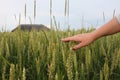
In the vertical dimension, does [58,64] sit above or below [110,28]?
below

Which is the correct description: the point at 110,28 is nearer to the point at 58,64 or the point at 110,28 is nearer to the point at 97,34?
the point at 97,34

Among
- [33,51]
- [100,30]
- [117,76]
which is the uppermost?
[100,30]

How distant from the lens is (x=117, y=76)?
157 centimetres

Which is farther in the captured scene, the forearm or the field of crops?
the forearm

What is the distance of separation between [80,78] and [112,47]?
2.40 ft

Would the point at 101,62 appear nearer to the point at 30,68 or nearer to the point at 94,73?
the point at 94,73

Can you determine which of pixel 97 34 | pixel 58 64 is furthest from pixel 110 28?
pixel 58 64

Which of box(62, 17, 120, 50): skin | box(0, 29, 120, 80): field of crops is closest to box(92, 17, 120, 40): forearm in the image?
box(62, 17, 120, 50): skin

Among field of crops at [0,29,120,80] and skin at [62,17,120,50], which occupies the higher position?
skin at [62,17,120,50]

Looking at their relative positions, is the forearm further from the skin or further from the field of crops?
the field of crops

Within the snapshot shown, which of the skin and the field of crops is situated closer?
the field of crops

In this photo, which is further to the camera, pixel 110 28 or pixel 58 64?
pixel 110 28

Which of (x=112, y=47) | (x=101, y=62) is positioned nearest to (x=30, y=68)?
(x=101, y=62)

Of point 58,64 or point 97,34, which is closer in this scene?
point 58,64
